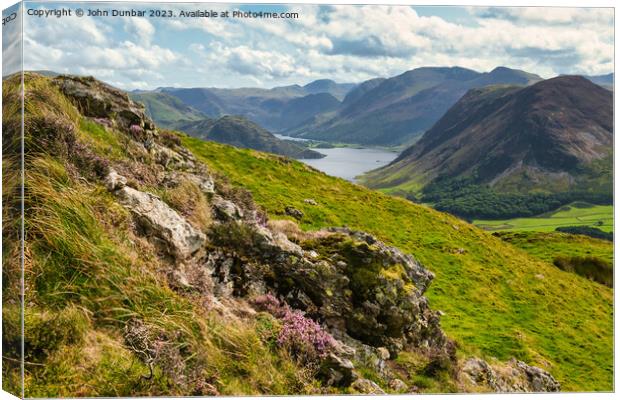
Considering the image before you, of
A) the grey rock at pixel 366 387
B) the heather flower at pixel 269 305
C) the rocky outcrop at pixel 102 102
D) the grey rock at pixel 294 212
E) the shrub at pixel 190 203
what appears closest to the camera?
the grey rock at pixel 366 387

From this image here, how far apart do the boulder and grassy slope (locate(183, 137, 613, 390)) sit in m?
12.3

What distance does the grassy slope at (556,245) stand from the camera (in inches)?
2010

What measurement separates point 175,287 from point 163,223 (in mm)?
1689

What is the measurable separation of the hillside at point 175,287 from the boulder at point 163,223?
0.11 ft

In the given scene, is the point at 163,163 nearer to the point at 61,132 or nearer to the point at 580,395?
the point at 61,132

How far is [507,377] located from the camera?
1503 centimetres

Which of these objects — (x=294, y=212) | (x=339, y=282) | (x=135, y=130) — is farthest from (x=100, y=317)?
(x=294, y=212)

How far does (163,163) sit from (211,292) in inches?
268

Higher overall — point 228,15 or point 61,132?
point 228,15

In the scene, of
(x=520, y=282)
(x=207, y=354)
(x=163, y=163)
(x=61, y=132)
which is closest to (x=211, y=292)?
(x=207, y=354)

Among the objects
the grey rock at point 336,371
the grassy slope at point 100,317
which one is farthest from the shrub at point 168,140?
the grey rock at point 336,371

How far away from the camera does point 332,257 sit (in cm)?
1307

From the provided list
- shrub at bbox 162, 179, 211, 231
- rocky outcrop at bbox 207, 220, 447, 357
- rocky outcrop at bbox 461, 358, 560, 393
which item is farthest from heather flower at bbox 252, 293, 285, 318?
rocky outcrop at bbox 461, 358, 560, 393

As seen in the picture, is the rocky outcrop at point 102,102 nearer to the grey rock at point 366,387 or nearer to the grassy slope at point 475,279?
the grey rock at point 366,387
